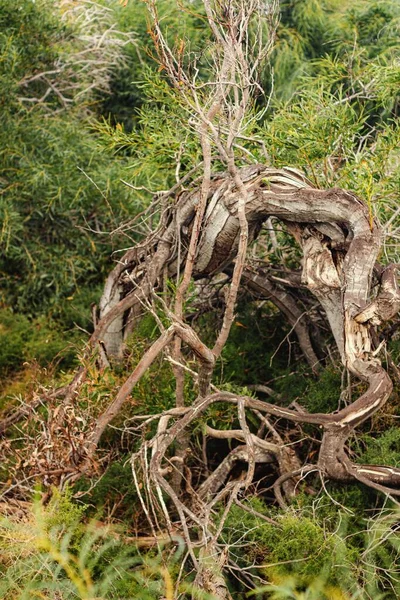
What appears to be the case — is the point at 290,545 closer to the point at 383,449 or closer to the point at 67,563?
the point at 383,449

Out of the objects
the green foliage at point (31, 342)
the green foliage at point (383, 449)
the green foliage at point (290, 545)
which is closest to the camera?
the green foliage at point (290, 545)

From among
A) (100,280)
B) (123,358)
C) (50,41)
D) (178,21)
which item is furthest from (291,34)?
(123,358)

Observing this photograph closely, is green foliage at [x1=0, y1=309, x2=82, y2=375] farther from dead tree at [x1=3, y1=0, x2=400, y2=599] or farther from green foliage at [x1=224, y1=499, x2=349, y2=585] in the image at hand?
green foliage at [x1=224, y1=499, x2=349, y2=585]

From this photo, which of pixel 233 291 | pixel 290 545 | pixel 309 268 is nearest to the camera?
pixel 290 545

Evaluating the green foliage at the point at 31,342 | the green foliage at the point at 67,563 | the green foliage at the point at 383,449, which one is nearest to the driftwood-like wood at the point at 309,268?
the green foliage at the point at 383,449

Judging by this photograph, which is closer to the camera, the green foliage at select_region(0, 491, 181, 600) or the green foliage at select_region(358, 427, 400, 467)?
the green foliage at select_region(0, 491, 181, 600)

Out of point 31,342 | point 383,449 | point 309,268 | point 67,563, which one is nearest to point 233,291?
point 309,268

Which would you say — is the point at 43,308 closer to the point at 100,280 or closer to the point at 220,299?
the point at 100,280

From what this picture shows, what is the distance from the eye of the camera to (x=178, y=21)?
7203 millimetres

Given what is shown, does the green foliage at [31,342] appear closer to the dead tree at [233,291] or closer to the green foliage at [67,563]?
the dead tree at [233,291]

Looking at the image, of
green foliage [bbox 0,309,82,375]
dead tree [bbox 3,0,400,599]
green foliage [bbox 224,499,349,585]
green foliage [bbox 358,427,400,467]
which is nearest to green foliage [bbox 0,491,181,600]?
dead tree [bbox 3,0,400,599]

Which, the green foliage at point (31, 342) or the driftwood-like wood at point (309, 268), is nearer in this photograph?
the driftwood-like wood at point (309, 268)

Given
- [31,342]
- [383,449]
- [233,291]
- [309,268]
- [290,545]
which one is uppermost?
[233,291]

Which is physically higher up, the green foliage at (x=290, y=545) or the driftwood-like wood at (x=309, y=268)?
the driftwood-like wood at (x=309, y=268)
